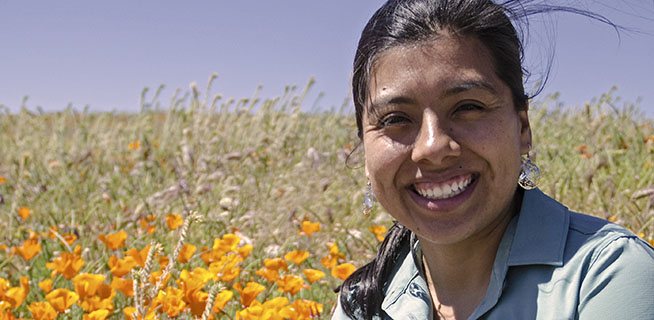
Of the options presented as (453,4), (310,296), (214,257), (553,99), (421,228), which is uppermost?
(553,99)

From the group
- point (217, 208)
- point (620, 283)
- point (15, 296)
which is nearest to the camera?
point (620, 283)

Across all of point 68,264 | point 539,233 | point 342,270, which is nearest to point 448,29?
point 539,233

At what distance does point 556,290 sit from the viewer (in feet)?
3.99

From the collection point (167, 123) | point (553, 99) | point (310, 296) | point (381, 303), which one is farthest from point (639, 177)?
point (167, 123)

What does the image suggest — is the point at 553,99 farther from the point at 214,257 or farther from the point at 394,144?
the point at 394,144

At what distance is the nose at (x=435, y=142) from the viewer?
129 centimetres

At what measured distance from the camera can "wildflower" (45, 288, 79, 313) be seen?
73.0 inches

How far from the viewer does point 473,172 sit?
1.32 meters

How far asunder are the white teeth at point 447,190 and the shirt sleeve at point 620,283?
288mm

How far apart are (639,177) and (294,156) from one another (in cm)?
212

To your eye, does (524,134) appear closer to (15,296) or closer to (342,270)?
(342,270)

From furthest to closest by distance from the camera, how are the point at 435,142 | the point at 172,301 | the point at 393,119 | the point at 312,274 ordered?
the point at 312,274, the point at 172,301, the point at 393,119, the point at 435,142

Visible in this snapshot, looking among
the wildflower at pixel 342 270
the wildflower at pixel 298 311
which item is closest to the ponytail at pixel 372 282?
the wildflower at pixel 298 311

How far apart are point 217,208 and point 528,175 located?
191 cm
